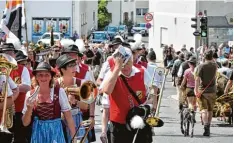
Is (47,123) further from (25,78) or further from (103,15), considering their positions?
(103,15)

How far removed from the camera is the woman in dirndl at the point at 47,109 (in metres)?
7.86

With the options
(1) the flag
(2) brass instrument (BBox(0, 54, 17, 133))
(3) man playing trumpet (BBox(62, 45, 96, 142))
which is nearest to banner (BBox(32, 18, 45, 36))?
(1) the flag

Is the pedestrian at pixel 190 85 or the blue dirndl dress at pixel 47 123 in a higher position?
the blue dirndl dress at pixel 47 123

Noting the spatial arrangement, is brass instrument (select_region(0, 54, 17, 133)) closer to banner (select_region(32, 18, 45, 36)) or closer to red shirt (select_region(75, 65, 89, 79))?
red shirt (select_region(75, 65, 89, 79))

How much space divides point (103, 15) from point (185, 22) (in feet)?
140

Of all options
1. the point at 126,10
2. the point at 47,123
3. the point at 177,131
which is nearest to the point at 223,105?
the point at 177,131

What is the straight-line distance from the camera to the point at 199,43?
4016 centimetres

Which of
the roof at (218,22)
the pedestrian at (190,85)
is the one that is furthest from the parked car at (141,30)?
the pedestrian at (190,85)

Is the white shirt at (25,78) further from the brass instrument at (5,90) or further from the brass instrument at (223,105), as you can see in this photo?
the brass instrument at (223,105)

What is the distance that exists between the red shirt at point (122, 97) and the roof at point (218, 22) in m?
31.4

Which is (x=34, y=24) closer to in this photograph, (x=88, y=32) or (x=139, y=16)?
(x=88, y=32)

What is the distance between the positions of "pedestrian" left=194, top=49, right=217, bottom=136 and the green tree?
67787 millimetres

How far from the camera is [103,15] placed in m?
84.6

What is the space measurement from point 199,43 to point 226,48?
5.34 m
